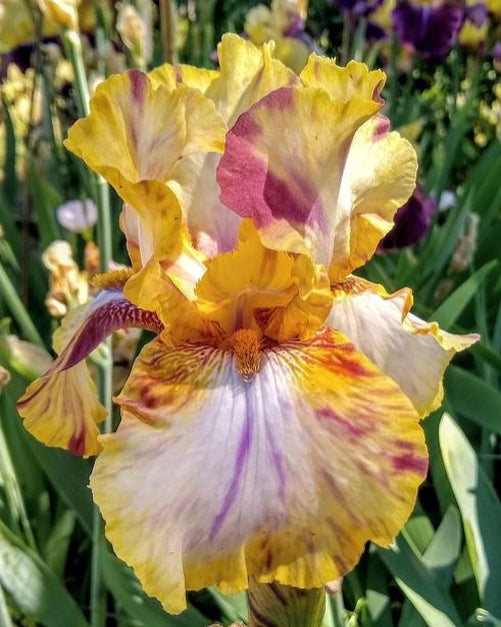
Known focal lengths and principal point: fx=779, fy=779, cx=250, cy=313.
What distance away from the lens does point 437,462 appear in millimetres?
1232

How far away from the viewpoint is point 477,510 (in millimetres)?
1090

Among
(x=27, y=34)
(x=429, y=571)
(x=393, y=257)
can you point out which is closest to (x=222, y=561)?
(x=429, y=571)

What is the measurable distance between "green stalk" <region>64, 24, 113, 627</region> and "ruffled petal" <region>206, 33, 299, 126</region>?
0.32 metres

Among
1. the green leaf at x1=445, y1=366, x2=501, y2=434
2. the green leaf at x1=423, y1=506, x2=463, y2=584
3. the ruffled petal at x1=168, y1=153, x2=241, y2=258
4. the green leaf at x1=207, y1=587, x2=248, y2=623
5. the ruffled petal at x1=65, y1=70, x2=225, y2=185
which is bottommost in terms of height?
the green leaf at x1=207, y1=587, x2=248, y2=623

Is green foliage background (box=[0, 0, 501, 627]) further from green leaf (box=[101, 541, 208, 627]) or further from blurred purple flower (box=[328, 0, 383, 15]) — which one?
blurred purple flower (box=[328, 0, 383, 15])

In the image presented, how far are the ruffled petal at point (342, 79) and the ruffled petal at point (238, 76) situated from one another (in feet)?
0.13

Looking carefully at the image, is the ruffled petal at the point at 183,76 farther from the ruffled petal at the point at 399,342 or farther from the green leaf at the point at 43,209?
the green leaf at the point at 43,209

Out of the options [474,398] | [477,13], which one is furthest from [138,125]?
[477,13]

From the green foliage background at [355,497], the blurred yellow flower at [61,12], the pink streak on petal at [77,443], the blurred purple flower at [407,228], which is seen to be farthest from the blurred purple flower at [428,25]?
the pink streak on petal at [77,443]

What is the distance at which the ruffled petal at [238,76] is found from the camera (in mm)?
781

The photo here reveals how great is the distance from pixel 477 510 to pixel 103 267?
2.16ft

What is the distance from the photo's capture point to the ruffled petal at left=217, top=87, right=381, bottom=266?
0.67 metres

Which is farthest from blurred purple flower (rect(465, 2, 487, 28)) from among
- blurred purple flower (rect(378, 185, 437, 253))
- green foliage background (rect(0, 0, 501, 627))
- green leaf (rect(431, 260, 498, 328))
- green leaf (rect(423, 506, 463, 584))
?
green leaf (rect(423, 506, 463, 584))

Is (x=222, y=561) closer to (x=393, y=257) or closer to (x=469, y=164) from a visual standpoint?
(x=393, y=257)
